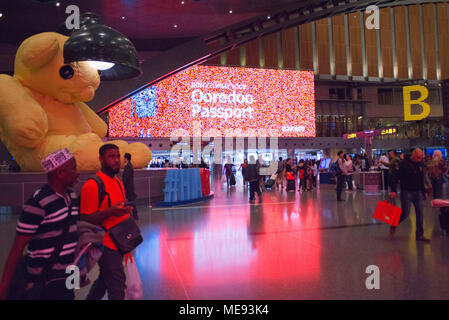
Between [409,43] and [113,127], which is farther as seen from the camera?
[409,43]

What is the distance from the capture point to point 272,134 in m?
25.5

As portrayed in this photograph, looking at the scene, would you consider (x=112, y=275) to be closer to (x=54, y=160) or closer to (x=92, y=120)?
(x=54, y=160)

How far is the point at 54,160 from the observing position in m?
2.30

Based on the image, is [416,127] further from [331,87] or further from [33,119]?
[33,119]

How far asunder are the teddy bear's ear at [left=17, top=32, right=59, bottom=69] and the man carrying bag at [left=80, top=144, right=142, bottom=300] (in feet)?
20.2

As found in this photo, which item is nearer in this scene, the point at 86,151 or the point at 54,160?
the point at 54,160

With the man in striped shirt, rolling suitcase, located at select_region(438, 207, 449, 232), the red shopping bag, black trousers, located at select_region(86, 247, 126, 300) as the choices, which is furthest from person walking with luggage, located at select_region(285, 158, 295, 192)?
the man in striped shirt

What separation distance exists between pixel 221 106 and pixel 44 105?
1531cm

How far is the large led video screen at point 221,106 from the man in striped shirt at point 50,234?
1976 centimetres

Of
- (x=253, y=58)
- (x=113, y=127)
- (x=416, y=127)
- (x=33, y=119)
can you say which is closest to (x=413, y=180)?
(x=33, y=119)

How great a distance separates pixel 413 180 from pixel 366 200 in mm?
5700
